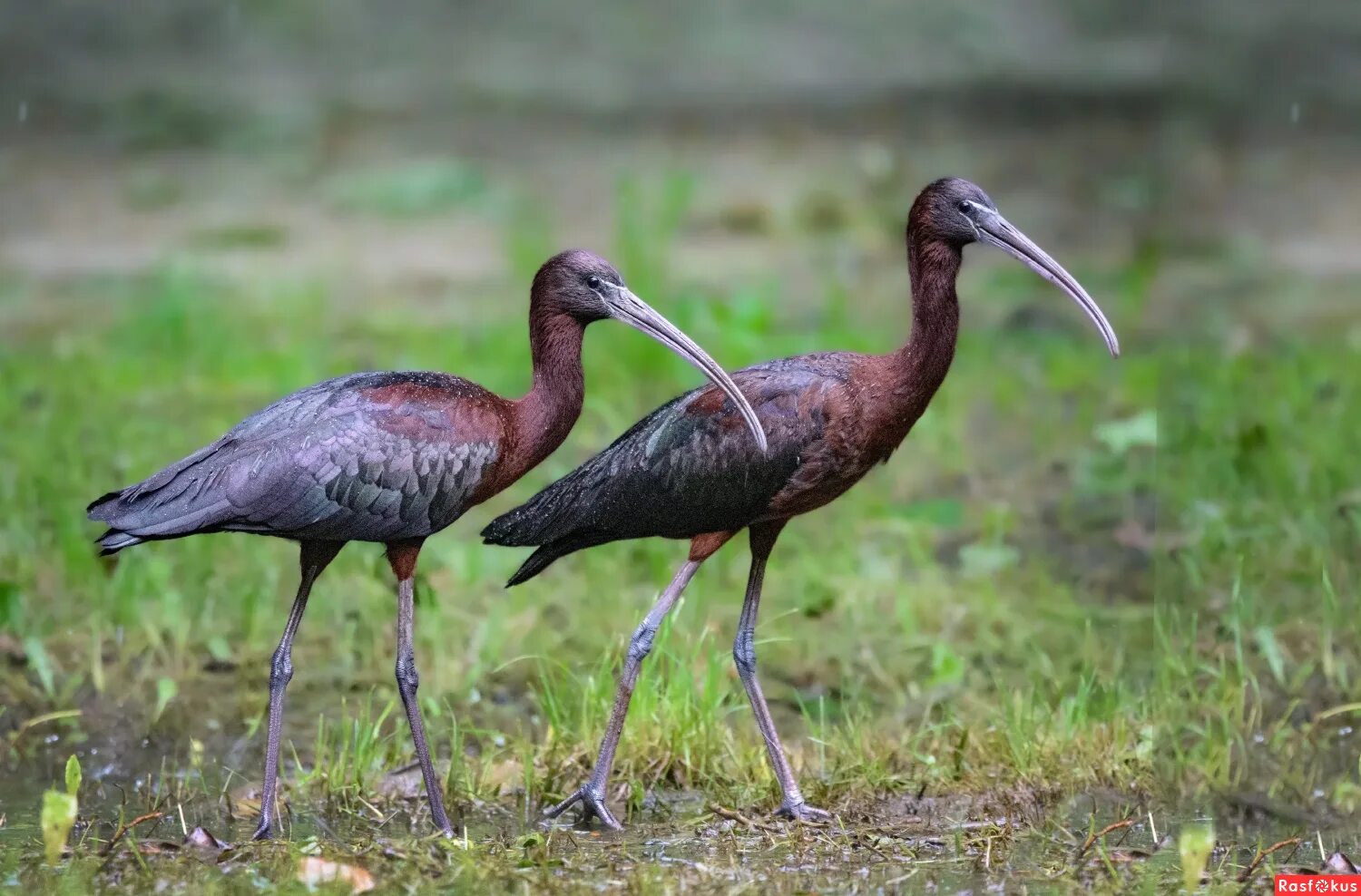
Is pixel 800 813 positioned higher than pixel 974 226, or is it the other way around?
pixel 974 226

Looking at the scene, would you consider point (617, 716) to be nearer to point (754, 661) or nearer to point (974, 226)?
point (754, 661)

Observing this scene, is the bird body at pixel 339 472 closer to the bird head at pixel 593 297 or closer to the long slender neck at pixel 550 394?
the long slender neck at pixel 550 394

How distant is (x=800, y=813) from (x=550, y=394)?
1.33 m

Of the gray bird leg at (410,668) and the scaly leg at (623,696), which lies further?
the scaly leg at (623,696)

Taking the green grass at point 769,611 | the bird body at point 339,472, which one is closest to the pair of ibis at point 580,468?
the bird body at point 339,472

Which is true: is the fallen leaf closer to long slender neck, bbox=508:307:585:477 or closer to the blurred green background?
the blurred green background

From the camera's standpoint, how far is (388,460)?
16.2ft

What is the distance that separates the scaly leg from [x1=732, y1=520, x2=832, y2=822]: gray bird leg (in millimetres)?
165

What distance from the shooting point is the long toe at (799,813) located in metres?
5.20

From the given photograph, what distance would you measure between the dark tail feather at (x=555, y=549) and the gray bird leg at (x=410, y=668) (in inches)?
13.6

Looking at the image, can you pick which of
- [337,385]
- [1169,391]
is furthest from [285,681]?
[1169,391]

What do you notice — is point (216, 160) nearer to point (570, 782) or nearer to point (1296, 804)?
point (570, 782)

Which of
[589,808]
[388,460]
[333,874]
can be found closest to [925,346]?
[388,460]

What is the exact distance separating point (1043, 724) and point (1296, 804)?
804mm
